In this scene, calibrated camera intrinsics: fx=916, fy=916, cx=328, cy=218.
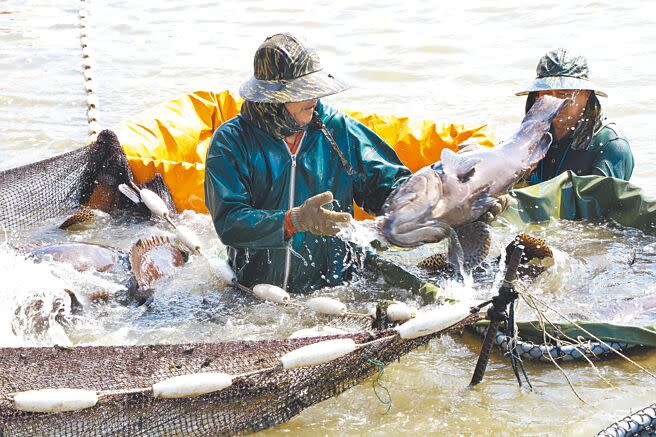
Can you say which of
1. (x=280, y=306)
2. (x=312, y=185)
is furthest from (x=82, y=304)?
(x=312, y=185)

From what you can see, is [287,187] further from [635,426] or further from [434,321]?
[635,426]

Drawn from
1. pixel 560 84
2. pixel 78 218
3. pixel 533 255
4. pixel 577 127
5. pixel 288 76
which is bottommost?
pixel 78 218

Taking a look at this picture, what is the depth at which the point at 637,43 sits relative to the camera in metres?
11.7

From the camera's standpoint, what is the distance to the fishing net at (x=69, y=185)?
6.57 metres

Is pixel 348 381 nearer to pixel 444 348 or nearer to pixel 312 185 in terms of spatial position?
pixel 444 348

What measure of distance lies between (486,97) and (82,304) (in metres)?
6.08

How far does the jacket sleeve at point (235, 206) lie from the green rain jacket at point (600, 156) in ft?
7.65

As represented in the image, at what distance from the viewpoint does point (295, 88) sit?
447 centimetres

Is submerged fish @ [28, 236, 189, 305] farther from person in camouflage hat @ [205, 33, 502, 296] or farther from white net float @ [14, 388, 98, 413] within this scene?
white net float @ [14, 388, 98, 413]

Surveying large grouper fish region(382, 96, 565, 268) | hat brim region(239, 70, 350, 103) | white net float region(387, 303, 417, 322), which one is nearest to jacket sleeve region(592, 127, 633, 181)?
large grouper fish region(382, 96, 565, 268)

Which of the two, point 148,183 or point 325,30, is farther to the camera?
point 325,30

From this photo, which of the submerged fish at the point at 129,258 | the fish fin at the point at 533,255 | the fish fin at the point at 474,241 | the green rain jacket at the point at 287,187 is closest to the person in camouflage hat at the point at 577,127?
the fish fin at the point at 533,255

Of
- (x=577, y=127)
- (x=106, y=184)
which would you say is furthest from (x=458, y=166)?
(x=106, y=184)

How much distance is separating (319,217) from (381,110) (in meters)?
5.84
